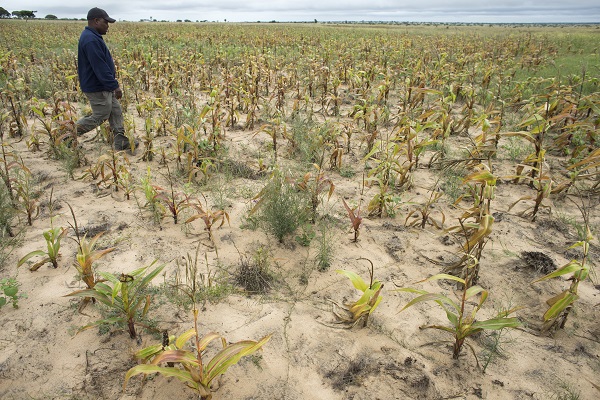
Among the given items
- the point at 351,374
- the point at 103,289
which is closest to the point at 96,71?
the point at 103,289

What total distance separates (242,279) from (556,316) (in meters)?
2.19

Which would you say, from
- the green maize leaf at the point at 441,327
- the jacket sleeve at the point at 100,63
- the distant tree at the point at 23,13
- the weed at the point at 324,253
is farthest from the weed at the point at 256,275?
the distant tree at the point at 23,13

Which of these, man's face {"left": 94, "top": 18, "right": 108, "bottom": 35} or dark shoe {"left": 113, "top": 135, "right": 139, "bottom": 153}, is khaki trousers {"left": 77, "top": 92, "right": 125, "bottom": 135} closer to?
dark shoe {"left": 113, "top": 135, "right": 139, "bottom": 153}

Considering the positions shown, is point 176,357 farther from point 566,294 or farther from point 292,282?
point 566,294

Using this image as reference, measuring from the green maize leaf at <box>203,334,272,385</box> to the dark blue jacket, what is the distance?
4416 mm

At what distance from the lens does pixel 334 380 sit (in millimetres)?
2117

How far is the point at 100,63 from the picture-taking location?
488 cm

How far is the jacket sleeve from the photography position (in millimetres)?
4777

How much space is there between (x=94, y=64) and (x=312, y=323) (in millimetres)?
4555

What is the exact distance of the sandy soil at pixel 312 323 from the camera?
6.79 feet

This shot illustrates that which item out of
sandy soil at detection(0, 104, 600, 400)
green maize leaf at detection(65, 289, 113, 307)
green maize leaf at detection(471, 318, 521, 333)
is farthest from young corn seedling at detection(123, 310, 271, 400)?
green maize leaf at detection(471, 318, 521, 333)

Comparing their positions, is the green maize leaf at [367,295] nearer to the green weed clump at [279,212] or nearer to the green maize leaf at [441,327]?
the green maize leaf at [441,327]

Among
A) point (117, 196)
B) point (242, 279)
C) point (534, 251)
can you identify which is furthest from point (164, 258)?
point (534, 251)

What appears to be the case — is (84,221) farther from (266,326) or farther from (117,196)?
(266,326)
